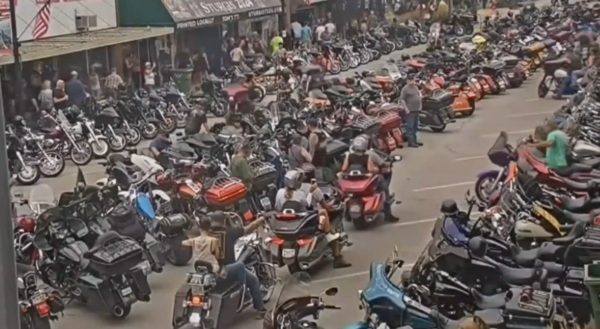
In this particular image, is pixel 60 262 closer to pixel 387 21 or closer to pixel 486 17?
pixel 387 21

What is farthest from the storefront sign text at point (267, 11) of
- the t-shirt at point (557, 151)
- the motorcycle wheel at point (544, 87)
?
the t-shirt at point (557, 151)

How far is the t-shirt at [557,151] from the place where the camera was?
21.8ft

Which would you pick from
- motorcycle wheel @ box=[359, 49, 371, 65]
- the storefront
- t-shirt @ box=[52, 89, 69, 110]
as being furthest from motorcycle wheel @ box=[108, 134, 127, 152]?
motorcycle wheel @ box=[359, 49, 371, 65]

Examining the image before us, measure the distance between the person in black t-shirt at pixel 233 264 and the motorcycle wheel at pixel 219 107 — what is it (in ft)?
17.3

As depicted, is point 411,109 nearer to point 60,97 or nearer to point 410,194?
point 410,194

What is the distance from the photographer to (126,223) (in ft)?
18.3

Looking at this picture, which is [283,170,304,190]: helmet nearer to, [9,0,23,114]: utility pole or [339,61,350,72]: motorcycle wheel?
[9,0,23,114]: utility pole

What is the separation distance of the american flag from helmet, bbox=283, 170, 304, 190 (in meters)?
3.65

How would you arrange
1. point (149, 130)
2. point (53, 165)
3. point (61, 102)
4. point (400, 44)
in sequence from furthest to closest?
point (400, 44) < point (149, 130) < point (61, 102) < point (53, 165)

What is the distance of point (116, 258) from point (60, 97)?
177 inches

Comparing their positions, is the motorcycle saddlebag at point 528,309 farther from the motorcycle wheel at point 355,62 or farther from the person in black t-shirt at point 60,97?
the motorcycle wheel at point 355,62

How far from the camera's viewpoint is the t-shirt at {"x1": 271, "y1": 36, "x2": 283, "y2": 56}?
43.1ft

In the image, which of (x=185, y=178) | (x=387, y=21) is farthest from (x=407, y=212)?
(x=387, y=21)

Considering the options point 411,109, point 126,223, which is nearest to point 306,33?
point 411,109
